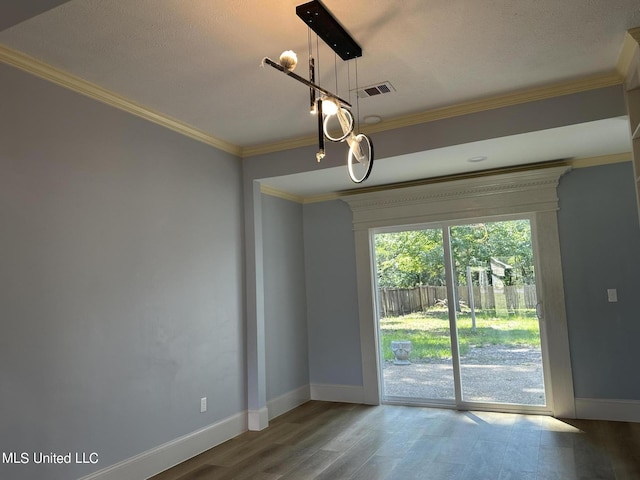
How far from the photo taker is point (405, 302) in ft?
16.5

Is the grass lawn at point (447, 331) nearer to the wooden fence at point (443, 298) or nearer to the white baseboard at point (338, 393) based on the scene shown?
the wooden fence at point (443, 298)

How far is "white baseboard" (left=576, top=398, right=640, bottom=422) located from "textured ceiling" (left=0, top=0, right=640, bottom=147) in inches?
113

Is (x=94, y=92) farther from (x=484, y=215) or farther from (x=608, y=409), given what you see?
(x=608, y=409)

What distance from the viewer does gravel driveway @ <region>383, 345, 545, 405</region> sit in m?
4.44

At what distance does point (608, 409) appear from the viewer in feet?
13.4

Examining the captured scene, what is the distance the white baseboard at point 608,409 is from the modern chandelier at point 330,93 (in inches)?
129

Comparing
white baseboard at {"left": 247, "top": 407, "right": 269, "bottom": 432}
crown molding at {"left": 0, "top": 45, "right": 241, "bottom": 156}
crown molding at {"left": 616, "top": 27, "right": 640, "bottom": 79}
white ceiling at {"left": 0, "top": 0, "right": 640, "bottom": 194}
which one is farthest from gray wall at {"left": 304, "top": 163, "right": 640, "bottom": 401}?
crown molding at {"left": 0, "top": 45, "right": 241, "bottom": 156}

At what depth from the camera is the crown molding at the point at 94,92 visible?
2.60m

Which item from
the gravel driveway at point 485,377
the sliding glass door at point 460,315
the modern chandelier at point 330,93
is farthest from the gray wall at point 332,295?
the modern chandelier at point 330,93

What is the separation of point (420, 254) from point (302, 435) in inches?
87.9

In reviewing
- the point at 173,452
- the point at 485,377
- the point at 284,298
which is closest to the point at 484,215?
the point at 485,377

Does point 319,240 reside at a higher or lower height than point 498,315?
higher

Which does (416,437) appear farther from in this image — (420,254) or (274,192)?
(274,192)

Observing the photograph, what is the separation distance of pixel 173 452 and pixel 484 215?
3555mm
